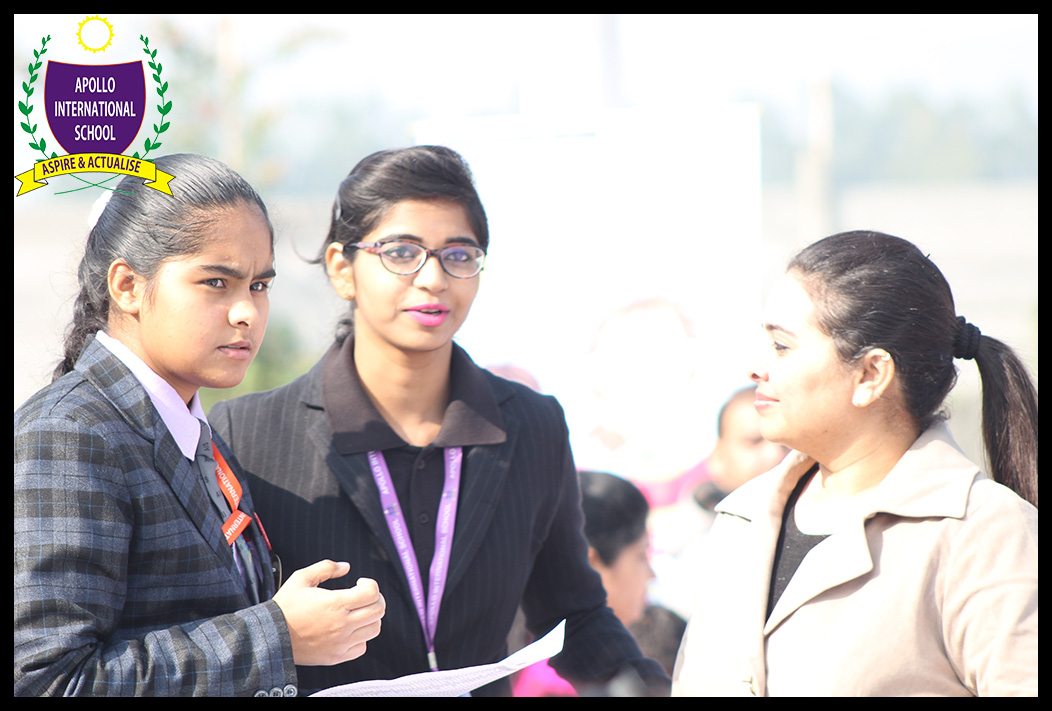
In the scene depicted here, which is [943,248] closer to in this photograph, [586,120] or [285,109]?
[285,109]

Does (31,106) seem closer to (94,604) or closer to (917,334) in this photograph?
(94,604)

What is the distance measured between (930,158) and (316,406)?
15825 millimetres

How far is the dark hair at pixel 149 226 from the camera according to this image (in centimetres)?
173

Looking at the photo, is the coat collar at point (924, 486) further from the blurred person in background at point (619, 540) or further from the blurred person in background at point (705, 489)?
the blurred person in background at point (705, 489)

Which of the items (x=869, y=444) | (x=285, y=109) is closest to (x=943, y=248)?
(x=285, y=109)

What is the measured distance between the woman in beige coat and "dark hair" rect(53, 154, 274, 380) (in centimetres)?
117

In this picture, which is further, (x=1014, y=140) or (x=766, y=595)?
(x=1014, y=140)

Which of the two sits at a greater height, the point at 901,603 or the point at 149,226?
the point at 149,226

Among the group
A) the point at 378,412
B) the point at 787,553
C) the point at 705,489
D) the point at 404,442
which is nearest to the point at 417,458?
the point at 404,442

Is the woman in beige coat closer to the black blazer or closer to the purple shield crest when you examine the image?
the black blazer

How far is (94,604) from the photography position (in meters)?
1.48

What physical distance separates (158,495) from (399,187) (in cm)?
97

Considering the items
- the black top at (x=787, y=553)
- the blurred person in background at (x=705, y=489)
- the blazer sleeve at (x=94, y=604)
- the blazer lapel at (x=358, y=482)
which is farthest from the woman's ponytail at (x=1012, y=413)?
the blurred person in background at (x=705, y=489)
